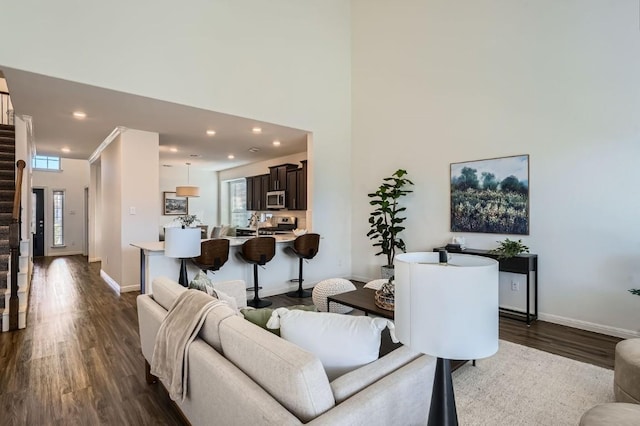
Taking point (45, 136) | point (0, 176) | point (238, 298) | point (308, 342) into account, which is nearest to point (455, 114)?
point (238, 298)

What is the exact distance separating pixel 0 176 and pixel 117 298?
3009 mm

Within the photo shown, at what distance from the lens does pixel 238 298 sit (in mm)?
3334

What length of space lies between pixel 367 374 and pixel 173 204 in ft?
32.7

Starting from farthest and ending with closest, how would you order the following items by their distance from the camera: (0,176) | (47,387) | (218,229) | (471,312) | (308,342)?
(218,229) → (0,176) → (47,387) → (308,342) → (471,312)

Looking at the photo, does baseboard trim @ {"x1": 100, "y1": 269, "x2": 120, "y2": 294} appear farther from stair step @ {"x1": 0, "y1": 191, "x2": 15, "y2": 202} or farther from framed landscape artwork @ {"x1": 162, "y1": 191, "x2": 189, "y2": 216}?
framed landscape artwork @ {"x1": 162, "y1": 191, "x2": 189, "y2": 216}

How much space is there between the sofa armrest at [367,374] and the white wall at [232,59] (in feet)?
12.7

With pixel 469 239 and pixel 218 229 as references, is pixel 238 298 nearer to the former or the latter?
pixel 469 239

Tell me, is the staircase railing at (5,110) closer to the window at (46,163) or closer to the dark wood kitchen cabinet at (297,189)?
the window at (46,163)

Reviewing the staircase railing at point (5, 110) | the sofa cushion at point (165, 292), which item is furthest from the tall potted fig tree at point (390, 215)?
the staircase railing at point (5, 110)

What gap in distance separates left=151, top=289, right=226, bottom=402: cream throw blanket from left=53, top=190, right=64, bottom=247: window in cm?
1043

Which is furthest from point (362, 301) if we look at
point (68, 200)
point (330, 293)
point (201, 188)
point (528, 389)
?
point (68, 200)

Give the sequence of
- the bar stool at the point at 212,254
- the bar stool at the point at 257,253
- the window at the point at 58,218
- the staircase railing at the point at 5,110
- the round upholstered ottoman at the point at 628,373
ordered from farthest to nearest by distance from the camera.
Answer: the window at the point at 58,218 → the staircase railing at the point at 5,110 → the bar stool at the point at 257,253 → the bar stool at the point at 212,254 → the round upholstered ottoman at the point at 628,373

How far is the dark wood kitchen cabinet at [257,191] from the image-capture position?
8547mm

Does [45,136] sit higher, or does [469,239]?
[45,136]
